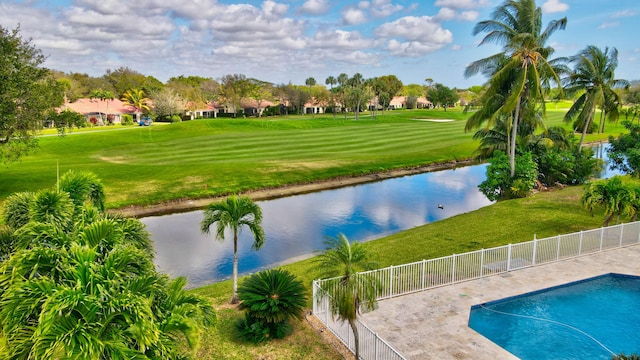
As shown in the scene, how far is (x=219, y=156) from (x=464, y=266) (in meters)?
31.3

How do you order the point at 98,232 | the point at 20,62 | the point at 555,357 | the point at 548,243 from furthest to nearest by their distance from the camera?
the point at 20,62, the point at 548,243, the point at 555,357, the point at 98,232

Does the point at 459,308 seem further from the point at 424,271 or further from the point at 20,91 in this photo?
the point at 20,91

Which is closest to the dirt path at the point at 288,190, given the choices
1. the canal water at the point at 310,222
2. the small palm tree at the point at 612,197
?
the canal water at the point at 310,222

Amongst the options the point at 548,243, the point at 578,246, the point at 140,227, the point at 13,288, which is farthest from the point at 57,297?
the point at 578,246

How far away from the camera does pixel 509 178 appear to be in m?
27.9

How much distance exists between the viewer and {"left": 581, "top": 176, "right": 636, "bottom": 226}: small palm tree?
60.8ft

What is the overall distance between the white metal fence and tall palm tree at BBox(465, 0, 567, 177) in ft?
30.1

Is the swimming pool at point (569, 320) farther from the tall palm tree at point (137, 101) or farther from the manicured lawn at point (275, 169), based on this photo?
the tall palm tree at point (137, 101)

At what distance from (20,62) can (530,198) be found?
3027cm

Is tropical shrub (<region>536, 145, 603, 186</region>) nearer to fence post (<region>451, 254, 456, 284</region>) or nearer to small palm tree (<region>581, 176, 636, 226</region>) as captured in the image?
small palm tree (<region>581, 176, 636, 226</region>)

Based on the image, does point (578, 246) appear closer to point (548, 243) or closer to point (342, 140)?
point (548, 243)

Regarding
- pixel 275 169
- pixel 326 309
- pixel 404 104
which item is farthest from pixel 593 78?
pixel 404 104

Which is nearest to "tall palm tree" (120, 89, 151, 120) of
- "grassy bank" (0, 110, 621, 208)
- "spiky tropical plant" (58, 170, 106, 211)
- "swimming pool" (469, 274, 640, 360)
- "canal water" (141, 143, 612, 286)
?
"grassy bank" (0, 110, 621, 208)

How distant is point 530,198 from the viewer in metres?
26.2
